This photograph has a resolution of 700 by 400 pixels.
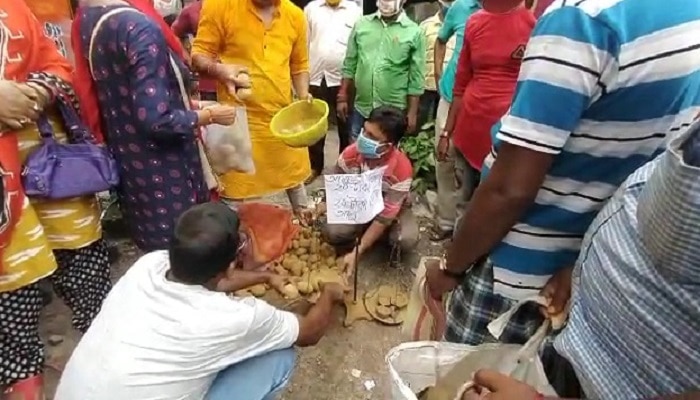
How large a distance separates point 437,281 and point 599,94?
2.15ft

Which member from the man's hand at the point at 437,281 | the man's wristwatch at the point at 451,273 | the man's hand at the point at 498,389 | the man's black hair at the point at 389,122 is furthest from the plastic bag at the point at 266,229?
the man's hand at the point at 498,389

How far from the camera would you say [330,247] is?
3.41 meters

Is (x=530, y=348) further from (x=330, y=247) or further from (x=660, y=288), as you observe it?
(x=330, y=247)

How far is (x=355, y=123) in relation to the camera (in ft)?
13.7

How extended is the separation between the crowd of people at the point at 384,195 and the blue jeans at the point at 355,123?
24.5 inches

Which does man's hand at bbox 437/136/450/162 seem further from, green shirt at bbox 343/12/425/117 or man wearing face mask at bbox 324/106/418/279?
green shirt at bbox 343/12/425/117

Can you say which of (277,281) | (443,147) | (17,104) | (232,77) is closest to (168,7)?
(232,77)

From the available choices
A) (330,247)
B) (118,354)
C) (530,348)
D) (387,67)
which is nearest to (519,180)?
(530,348)

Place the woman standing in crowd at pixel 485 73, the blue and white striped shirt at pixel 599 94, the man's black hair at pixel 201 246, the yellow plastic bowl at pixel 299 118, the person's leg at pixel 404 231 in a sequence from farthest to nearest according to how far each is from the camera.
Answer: the person's leg at pixel 404 231, the yellow plastic bowl at pixel 299 118, the woman standing in crowd at pixel 485 73, the man's black hair at pixel 201 246, the blue and white striped shirt at pixel 599 94

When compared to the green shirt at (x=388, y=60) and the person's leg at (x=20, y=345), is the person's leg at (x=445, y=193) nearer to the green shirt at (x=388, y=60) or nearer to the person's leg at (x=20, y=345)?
the green shirt at (x=388, y=60)

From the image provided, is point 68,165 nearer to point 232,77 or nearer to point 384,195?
point 232,77

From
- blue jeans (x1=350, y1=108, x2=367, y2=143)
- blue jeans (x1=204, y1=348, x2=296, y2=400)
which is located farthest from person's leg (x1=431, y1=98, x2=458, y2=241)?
blue jeans (x1=204, y1=348, x2=296, y2=400)

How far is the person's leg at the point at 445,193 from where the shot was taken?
359 centimetres

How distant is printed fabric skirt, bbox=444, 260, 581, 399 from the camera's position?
4.81 ft
